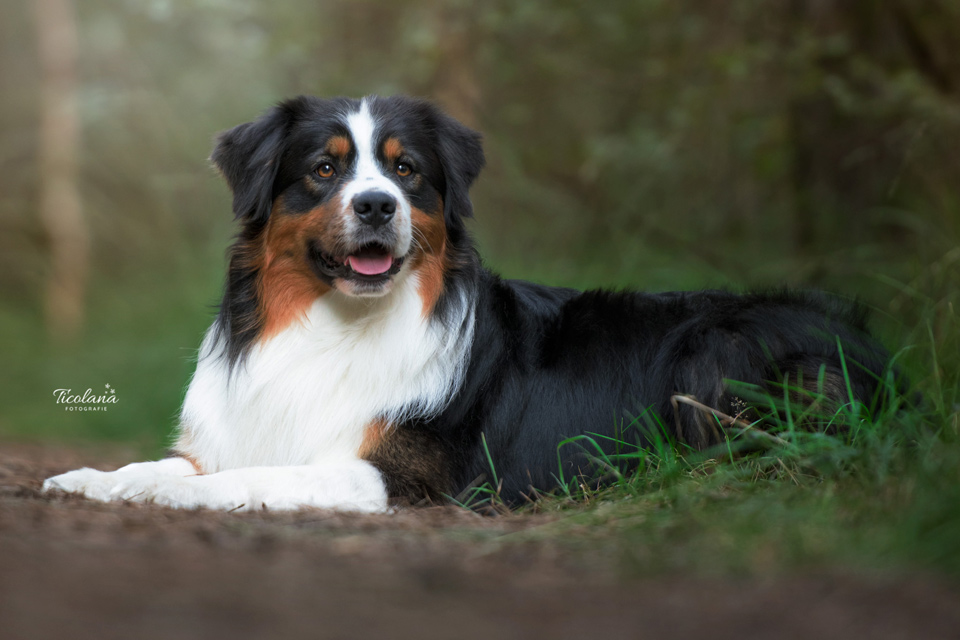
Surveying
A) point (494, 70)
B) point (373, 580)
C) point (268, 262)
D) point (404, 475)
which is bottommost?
point (404, 475)

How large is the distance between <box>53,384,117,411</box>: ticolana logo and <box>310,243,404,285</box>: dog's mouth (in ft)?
17.9

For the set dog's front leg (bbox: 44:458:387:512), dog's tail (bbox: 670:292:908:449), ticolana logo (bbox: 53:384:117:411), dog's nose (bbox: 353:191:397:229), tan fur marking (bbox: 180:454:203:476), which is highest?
dog's nose (bbox: 353:191:397:229)

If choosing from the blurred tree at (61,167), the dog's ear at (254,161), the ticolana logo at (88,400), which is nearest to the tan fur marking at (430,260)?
the dog's ear at (254,161)

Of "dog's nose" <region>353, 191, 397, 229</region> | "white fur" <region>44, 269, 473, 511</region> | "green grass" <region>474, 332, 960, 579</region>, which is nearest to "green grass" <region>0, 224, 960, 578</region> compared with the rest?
"green grass" <region>474, 332, 960, 579</region>

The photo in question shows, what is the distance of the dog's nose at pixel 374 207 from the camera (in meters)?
3.74

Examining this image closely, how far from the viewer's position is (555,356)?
14.1 ft

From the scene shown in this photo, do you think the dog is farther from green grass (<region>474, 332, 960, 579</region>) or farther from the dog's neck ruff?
green grass (<region>474, 332, 960, 579</region>)

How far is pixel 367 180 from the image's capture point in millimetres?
3885

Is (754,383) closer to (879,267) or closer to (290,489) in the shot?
(290,489)

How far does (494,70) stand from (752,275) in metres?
3.80

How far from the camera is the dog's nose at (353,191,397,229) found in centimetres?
374

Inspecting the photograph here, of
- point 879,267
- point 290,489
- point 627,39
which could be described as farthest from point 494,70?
point 290,489

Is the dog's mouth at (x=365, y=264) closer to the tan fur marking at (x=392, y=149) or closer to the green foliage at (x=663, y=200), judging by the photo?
the tan fur marking at (x=392, y=149)

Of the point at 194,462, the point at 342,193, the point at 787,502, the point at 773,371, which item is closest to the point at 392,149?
the point at 342,193
